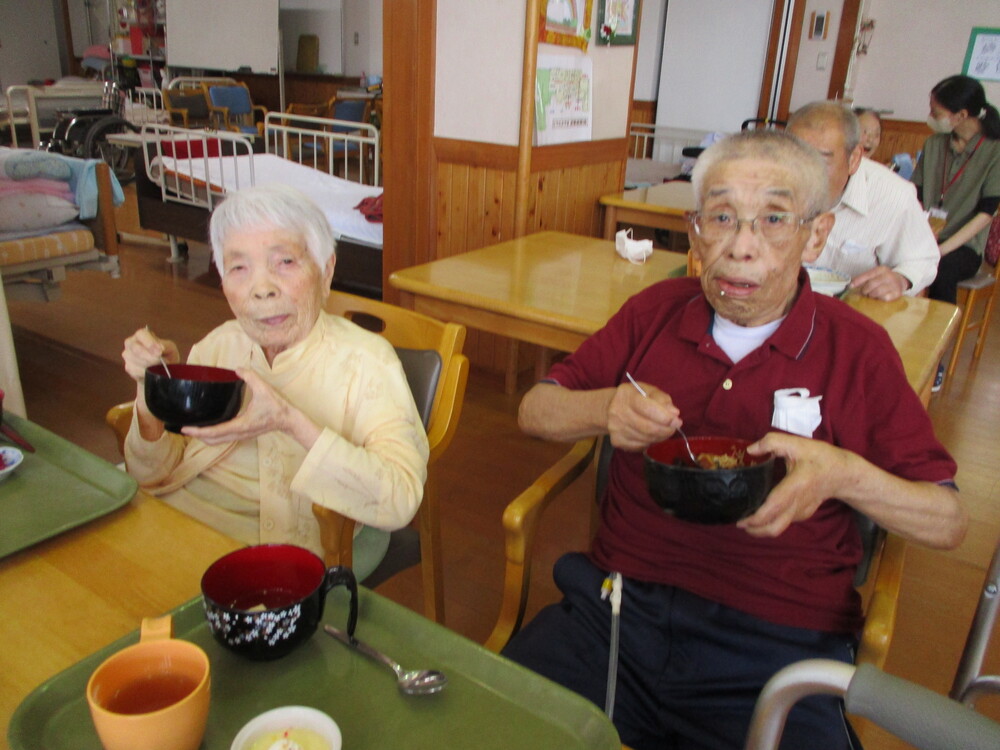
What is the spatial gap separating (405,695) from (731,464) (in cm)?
53

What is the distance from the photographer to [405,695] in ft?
2.27

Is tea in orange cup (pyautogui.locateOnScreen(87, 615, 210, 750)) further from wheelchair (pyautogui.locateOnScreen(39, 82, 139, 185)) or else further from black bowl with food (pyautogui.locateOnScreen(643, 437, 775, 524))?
wheelchair (pyautogui.locateOnScreen(39, 82, 139, 185))

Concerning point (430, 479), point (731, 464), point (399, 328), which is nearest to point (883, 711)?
point (731, 464)

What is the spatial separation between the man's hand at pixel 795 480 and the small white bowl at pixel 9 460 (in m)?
0.93

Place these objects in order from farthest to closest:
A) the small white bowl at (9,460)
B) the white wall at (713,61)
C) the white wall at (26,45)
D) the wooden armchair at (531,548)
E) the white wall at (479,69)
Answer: the white wall at (26,45) < the white wall at (713,61) < the white wall at (479,69) < the wooden armchair at (531,548) < the small white bowl at (9,460)

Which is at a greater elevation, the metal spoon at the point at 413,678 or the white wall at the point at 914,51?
the white wall at the point at 914,51

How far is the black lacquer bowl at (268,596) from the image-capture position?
690 mm

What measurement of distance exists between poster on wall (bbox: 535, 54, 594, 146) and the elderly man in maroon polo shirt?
1.85m

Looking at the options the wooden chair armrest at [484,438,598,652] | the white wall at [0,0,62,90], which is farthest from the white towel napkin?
the white wall at [0,0,62,90]

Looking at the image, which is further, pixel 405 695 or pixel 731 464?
pixel 731 464

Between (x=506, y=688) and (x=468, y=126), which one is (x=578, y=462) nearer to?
(x=506, y=688)

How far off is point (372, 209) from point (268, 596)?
3636 millimetres

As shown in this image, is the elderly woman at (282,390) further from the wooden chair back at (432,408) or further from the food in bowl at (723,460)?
the food in bowl at (723,460)

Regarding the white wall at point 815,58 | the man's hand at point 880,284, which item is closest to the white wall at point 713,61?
the white wall at point 815,58
